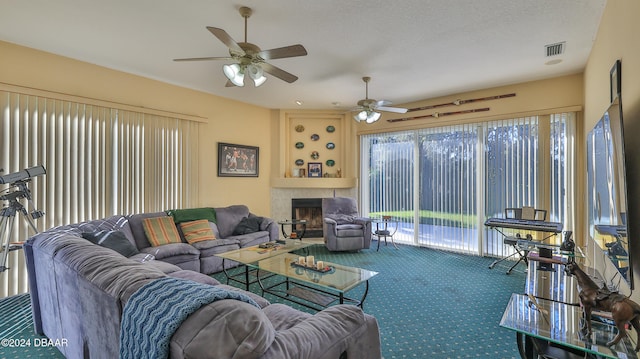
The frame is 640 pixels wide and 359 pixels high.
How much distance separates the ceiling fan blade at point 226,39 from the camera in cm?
215

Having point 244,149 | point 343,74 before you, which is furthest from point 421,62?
point 244,149

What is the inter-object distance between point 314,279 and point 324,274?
0.18m

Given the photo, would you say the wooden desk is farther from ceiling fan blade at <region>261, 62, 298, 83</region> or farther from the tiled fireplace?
the tiled fireplace

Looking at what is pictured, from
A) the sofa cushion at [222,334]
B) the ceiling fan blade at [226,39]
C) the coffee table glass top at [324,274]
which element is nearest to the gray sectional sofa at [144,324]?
the sofa cushion at [222,334]

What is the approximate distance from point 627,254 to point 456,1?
2.18 m

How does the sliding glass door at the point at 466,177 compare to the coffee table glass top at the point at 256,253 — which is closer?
the coffee table glass top at the point at 256,253

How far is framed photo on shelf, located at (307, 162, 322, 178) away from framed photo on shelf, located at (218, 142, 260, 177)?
1153 millimetres

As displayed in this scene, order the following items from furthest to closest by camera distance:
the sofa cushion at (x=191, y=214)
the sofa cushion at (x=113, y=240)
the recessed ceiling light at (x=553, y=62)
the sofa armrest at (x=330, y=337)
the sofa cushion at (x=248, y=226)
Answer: the sofa cushion at (x=248, y=226)
the sofa cushion at (x=191, y=214)
the recessed ceiling light at (x=553, y=62)
the sofa cushion at (x=113, y=240)
the sofa armrest at (x=330, y=337)

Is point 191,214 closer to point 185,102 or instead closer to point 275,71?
point 185,102

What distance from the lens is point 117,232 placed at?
3.27 m

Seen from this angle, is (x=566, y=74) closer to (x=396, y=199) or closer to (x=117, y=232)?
(x=396, y=199)

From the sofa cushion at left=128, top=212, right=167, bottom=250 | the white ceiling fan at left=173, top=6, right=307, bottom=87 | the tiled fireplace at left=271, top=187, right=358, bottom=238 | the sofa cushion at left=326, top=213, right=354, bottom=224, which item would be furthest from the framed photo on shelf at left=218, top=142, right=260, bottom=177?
the white ceiling fan at left=173, top=6, right=307, bottom=87

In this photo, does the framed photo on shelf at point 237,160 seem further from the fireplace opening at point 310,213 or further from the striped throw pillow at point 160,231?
the striped throw pillow at point 160,231

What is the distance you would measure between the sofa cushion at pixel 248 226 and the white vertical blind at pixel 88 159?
0.95m
